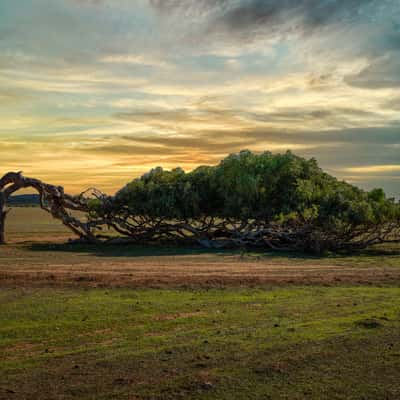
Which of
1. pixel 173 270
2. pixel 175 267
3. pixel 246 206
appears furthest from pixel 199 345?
pixel 246 206

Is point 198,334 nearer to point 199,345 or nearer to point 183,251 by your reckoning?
point 199,345

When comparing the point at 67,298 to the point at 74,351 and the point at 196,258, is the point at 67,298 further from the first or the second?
the point at 196,258

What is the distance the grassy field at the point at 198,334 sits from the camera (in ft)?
30.0

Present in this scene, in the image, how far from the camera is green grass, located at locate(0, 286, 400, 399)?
29.7ft

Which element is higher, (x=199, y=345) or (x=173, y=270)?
(x=173, y=270)

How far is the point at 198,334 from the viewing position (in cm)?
1250

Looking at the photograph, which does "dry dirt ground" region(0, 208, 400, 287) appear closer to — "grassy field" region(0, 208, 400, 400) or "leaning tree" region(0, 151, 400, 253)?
"grassy field" region(0, 208, 400, 400)

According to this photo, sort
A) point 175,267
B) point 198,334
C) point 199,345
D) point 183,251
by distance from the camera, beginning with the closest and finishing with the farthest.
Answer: point 199,345 → point 198,334 → point 175,267 → point 183,251

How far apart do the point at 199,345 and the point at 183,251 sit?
84.7 feet

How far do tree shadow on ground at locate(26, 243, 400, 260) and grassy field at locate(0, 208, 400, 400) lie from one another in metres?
10.6

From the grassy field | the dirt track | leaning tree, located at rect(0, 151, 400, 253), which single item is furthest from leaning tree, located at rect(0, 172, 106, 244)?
the grassy field

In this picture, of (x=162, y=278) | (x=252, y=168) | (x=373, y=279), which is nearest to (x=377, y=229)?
(x=252, y=168)

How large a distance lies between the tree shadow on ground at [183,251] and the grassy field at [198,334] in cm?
1060

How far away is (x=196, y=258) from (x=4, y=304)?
55.9 feet
